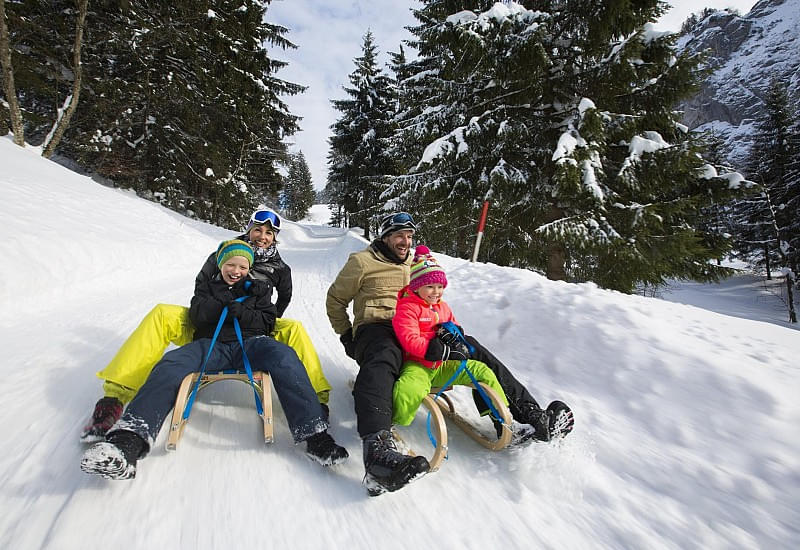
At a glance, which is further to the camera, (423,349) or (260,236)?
(260,236)

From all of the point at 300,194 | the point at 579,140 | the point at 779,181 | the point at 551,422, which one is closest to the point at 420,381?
the point at 551,422

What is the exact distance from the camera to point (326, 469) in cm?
185

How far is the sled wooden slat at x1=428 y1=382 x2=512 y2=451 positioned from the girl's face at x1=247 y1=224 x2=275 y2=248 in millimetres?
1816

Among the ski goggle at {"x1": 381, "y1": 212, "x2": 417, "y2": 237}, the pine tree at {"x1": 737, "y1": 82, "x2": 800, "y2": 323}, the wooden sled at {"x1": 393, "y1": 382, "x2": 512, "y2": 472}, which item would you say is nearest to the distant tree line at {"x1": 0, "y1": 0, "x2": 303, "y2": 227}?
the ski goggle at {"x1": 381, "y1": 212, "x2": 417, "y2": 237}

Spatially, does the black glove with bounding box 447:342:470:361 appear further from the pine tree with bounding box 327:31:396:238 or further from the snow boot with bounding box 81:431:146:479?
the pine tree with bounding box 327:31:396:238

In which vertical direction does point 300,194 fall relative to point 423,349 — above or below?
above

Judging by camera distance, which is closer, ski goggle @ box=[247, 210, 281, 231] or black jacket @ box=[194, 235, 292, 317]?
black jacket @ box=[194, 235, 292, 317]

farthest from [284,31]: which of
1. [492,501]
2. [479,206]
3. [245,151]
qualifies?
[492,501]

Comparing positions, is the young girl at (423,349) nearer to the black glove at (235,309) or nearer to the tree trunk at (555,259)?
the black glove at (235,309)

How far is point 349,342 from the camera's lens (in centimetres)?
274

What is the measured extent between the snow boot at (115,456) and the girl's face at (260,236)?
5.59 feet

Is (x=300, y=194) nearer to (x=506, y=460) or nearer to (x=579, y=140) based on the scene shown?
(x=579, y=140)

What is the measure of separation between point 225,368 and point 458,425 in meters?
1.51

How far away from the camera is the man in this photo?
1618 mm
